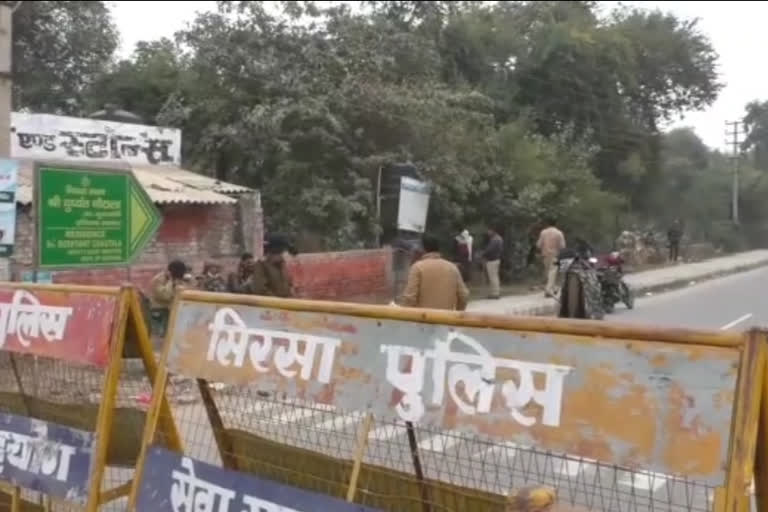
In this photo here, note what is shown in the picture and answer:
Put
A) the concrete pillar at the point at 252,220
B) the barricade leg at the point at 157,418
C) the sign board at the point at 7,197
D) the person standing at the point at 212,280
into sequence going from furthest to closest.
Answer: the concrete pillar at the point at 252,220 < the person standing at the point at 212,280 < the sign board at the point at 7,197 < the barricade leg at the point at 157,418

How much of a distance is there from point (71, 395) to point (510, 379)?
A: 2.81 metres

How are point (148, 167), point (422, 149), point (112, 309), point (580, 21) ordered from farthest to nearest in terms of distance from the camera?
point (580, 21) < point (422, 149) < point (148, 167) < point (112, 309)

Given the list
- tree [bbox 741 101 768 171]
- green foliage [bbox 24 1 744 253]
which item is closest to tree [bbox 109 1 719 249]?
green foliage [bbox 24 1 744 253]

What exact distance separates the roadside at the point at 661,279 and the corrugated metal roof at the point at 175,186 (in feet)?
15.9

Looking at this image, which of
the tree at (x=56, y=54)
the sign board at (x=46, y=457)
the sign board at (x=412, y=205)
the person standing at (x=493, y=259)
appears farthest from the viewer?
the tree at (x=56, y=54)

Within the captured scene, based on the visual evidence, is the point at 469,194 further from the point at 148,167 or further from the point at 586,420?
the point at 586,420

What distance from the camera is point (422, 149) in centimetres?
2031

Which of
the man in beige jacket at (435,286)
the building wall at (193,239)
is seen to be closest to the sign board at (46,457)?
the man in beige jacket at (435,286)

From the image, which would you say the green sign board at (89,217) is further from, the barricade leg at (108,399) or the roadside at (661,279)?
the roadside at (661,279)

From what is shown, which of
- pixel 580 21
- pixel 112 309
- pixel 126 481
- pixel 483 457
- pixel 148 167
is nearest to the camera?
pixel 483 457

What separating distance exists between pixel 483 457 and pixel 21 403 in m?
2.60

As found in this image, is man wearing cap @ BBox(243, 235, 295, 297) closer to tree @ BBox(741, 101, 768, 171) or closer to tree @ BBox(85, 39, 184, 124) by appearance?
tree @ BBox(741, 101, 768, 171)

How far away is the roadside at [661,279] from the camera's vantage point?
1733 cm

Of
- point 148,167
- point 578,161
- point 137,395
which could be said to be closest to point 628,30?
point 578,161
